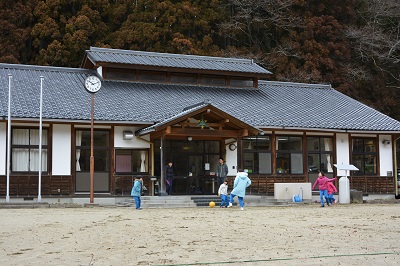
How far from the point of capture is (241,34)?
1492 inches

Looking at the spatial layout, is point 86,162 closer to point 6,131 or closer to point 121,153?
point 121,153

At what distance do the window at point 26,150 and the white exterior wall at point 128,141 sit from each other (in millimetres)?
2626

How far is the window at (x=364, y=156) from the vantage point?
86.5 feet

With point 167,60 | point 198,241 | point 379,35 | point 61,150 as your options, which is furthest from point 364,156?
point 198,241

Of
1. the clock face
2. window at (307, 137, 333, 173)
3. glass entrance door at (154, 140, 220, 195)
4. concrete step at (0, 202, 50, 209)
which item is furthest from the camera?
window at (307, 137, 333, 173)

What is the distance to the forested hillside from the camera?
33625mm

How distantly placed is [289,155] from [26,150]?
10.8m

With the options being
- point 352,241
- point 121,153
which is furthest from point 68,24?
point 352,241

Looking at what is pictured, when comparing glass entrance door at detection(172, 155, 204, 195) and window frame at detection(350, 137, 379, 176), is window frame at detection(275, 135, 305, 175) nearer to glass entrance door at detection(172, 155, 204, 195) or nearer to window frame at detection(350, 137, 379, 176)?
window frame at detection(350, 137, 379, 176)

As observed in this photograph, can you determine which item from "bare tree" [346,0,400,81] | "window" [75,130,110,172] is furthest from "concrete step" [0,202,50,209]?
"bare tree" [346,0,400,81]

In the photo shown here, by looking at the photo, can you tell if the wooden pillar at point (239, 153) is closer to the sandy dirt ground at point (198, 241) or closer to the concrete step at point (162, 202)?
the concrete step at point (162, 202)

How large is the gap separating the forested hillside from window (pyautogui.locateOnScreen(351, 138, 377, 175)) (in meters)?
8.81

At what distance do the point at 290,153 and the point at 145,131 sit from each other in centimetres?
692

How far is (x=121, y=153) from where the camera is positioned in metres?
22.8
